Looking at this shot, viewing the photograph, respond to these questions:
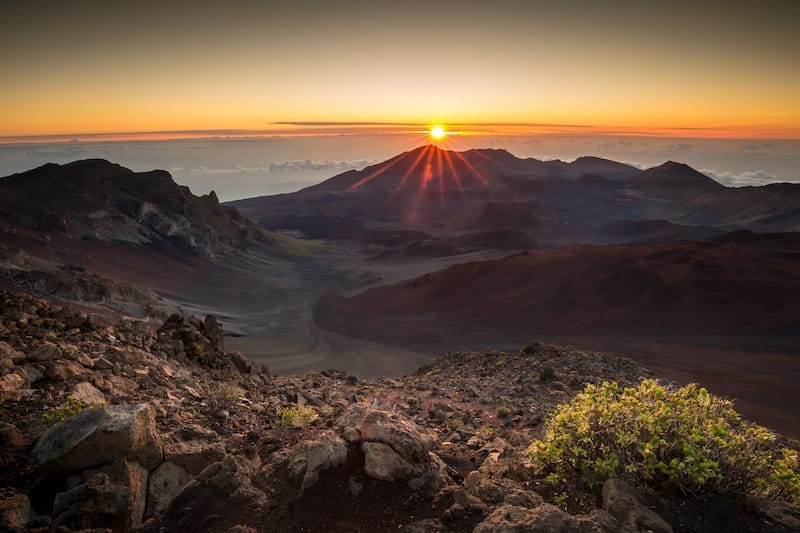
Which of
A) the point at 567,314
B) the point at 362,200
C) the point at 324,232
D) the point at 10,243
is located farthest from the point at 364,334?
the point at 362,200

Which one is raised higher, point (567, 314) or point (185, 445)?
point (185, 445)

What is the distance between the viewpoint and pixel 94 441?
13.5 ft

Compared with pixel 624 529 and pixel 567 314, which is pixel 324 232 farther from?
pixel 624 529

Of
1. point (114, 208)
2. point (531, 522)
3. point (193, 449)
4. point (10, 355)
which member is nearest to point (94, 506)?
point (193, 449)

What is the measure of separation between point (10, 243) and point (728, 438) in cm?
4921

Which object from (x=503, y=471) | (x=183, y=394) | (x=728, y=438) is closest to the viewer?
(x=728, y=438)

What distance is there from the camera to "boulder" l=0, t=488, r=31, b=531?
3.52m

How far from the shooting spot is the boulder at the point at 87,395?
5.65 m

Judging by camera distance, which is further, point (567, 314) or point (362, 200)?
point (362, 200)

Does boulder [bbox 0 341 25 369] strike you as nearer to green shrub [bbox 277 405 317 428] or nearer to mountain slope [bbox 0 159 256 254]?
green shrub [bbox 277 405 317 428]

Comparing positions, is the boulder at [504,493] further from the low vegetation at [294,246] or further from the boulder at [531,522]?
the low vegetation at [294,246]

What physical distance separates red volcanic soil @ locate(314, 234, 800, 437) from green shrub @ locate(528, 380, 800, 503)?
21.0 m

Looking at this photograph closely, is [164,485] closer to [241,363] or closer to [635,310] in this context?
[241,363]

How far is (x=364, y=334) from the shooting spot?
41500mm
